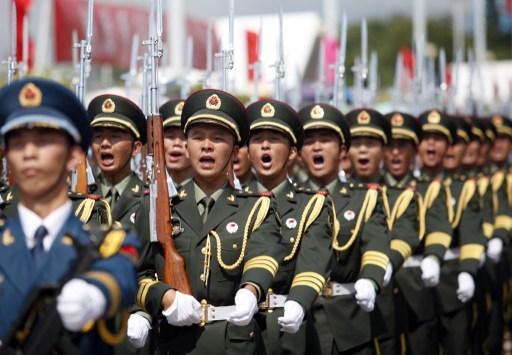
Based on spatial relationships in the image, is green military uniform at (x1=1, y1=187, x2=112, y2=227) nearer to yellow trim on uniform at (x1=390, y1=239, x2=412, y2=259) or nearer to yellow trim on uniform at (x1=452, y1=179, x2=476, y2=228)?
yellow trim on uniform at (x1=390, y1=239, x2=412, y2=259)

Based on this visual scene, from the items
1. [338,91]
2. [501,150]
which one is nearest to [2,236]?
[338,91]

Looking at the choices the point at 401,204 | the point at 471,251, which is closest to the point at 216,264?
the point at 401,204

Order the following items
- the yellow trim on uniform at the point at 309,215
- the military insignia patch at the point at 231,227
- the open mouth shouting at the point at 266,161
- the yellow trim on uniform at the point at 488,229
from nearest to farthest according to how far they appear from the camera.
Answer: the military insignia patch at the point at 231,227 < the yellow trim on uniform at the point at 309,215 < the open mouth shouting at the point at 266,161 < the yellow trim on uniform at the point at 488,229

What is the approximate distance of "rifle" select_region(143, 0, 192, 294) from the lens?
6.56 meters

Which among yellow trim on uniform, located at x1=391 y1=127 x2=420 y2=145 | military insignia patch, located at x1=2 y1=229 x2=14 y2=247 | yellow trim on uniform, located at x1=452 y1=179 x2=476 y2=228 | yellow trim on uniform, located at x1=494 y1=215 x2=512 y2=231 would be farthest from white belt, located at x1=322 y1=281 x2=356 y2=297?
yellow trim on uniform, located at x1=494 y1=215 x2=512 y2=231

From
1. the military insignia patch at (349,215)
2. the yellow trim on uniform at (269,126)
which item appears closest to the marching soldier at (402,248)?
the military insignia patch at (349,215)

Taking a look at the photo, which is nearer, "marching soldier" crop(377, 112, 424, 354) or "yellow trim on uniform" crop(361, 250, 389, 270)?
"yellow trim on uniform" crop(361, 250, 389, 270)

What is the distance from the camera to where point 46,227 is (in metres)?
4.79

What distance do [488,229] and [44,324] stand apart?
25.0ft

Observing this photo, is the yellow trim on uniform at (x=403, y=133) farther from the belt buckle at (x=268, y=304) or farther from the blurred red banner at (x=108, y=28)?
the blurred red banner at (x=108, y=28)

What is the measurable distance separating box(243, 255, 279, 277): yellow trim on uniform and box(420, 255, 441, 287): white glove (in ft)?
11.0

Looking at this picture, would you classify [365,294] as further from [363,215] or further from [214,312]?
[214,312]

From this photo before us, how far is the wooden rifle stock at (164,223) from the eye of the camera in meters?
6.55

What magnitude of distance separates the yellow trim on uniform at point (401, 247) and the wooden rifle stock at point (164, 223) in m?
2.71
